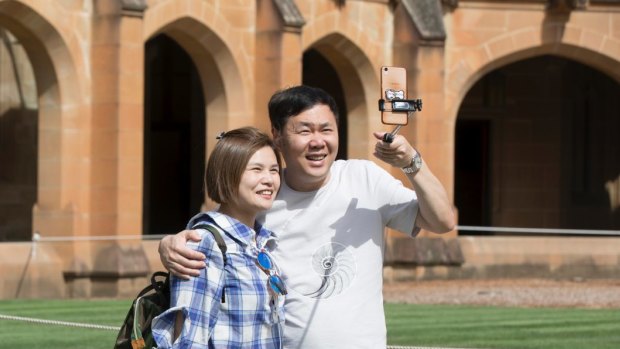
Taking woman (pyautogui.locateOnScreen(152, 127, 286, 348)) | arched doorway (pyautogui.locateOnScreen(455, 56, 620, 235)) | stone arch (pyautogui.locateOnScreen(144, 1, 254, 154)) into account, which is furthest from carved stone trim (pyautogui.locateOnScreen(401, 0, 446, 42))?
woman (pyautogui.locateOnScreen(152, 127, 286, 348))

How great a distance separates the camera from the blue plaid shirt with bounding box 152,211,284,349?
13.9 feet

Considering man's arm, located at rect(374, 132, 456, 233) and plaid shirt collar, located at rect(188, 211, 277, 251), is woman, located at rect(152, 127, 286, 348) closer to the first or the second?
plaid shirt collar, located at rect(188, 211, 277, 251)

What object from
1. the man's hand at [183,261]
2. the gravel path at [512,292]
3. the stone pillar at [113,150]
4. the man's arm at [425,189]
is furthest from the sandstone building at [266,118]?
the man's hand at [183,261]

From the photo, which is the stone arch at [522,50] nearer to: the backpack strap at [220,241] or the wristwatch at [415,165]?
the wristwatch at [415,165]

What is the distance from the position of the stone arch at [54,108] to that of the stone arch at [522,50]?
670cm

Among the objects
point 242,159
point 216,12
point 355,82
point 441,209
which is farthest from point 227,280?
point 355,82

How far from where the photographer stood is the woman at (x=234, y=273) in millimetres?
4246

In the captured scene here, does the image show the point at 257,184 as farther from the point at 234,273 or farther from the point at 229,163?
the point at 234,273

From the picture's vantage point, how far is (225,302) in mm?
4312

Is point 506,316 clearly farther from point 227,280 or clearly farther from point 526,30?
point 227,280

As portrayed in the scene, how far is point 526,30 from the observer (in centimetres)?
2286

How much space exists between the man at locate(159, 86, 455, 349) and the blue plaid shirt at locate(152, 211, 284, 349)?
199 mm

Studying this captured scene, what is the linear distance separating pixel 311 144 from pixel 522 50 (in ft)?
61.0

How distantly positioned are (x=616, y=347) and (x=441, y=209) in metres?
7.77
